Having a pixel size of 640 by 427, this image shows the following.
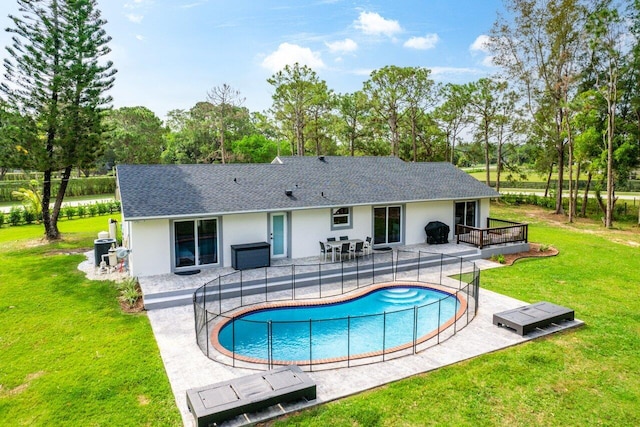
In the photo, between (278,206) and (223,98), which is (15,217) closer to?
(278,206)

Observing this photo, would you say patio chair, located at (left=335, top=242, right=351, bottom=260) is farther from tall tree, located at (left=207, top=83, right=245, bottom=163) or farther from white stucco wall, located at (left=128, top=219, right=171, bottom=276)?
tall tree, located at (left=207, top=83, right=245, bottom=163)

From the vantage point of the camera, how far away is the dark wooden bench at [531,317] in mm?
9570

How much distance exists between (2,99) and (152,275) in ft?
46.4

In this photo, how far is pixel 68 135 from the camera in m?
19.9

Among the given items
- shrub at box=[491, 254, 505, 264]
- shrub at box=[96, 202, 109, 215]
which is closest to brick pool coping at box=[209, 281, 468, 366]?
shrub at box=[491, 254, 505, 264]

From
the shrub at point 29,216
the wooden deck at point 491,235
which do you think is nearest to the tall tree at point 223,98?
the shrub at point 29,216

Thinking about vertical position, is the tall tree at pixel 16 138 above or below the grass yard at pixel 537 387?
above

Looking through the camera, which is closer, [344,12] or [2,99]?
[2,99]

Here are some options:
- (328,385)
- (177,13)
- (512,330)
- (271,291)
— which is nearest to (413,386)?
(328,385)

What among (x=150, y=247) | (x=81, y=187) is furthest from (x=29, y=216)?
(x=150, y=247)

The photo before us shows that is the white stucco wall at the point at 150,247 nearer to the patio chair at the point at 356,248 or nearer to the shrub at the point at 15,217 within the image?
the patio chair at the point at 356,248

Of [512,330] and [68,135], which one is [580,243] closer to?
[512,330]

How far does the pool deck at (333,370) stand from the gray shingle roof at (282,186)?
4.44 metres

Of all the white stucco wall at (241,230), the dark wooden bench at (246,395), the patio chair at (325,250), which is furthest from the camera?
the patio chair at (325,250)
